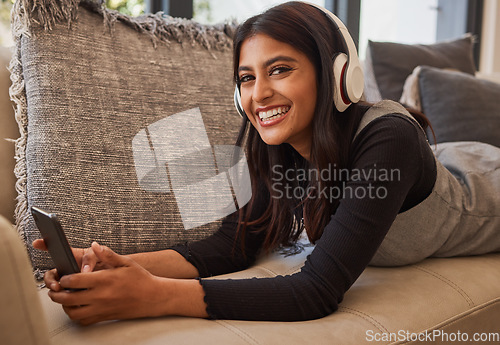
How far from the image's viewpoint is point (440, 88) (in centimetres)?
161

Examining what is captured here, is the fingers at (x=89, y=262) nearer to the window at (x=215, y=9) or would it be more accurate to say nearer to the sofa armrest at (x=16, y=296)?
the sofa armrest at (x=16, y=296)

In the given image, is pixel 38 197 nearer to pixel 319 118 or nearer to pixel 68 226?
pixel 68 226

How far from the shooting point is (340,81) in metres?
0.92

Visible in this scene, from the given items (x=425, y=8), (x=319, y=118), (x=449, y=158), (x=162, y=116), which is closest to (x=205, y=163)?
(x=162, y=116)

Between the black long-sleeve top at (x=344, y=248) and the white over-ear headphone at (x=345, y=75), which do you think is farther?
the white over-ear headphone at (x=345, y=75)

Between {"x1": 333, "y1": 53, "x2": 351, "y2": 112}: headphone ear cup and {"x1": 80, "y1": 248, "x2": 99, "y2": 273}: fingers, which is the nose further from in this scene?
{"x1": 80, "y1": 248, "x2": 99, "y2": 273}: fingers

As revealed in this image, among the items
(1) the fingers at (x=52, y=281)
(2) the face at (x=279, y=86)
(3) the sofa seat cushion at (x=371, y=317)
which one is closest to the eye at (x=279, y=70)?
(2) the face at (x=279, y=86)

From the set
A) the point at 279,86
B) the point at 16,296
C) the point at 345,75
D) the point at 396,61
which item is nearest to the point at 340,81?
the point at 345,75

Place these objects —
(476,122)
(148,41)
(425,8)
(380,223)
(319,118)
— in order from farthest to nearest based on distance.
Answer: (425,8) < (476,122) < (148,41) < (319,118) < (380,223)

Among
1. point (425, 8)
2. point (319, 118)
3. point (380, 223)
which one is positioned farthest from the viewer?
point (425, 8)

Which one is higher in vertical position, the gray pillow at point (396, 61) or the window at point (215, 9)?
the window at point (215, 9)

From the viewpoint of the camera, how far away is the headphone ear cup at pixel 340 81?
92 centimetres

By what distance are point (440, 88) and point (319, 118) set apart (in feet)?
2.77

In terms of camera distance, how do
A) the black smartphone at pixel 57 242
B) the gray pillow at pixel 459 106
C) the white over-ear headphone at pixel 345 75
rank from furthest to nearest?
the gray pillow at pixel 459 106, the white over-ear headphone at pixel 345 75, the black smartphone at pixel 57 242
